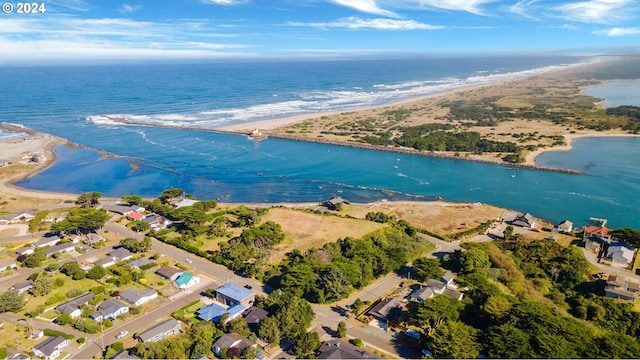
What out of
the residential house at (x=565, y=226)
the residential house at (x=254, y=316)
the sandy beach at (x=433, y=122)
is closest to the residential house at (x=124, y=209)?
the residential house at (x=254, y=316)

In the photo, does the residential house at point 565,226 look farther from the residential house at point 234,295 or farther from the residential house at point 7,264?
the residential house at point 7,264

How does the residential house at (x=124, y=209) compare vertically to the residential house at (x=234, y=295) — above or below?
above

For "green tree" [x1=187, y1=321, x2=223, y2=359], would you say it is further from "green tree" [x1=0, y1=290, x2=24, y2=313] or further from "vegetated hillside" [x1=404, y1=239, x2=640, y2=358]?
"green tree" [x1=0, y1=290, x2=24, y2=313]

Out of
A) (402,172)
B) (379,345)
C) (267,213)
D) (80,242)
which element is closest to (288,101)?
(402,172)

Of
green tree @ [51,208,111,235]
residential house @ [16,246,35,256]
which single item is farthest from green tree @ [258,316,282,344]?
residential house @ [16,246,35,256]

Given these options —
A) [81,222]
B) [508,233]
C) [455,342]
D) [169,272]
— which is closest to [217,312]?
[169,272]

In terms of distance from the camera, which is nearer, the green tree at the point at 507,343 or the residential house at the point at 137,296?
the green tree at the point at 507,343
